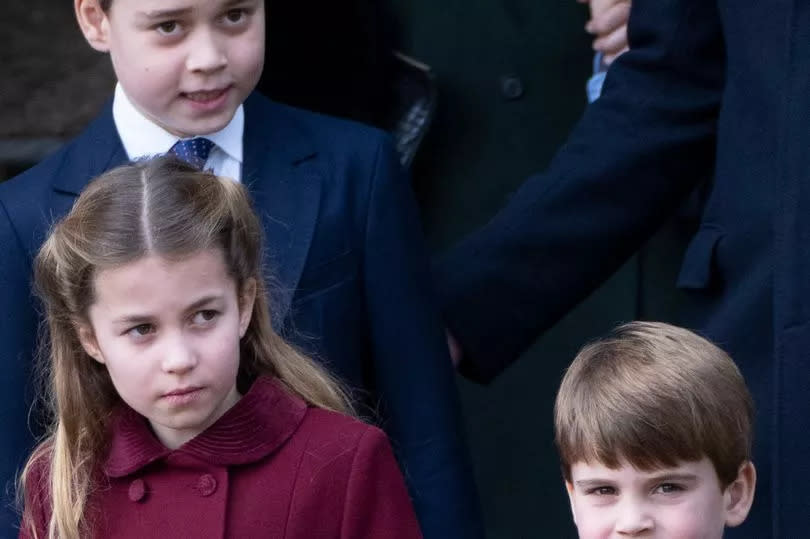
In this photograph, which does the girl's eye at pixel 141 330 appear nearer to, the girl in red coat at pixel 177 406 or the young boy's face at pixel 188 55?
the girl in red coat at pixel 177 406

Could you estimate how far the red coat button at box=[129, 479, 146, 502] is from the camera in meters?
2.97

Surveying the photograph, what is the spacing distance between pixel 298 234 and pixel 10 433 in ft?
1.84

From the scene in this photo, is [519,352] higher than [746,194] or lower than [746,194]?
lower

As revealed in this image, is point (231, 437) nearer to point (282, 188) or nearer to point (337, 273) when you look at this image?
point (337, 273)

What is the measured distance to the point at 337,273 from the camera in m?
3.22

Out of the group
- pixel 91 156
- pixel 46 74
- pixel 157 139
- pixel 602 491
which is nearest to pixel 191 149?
pixel 157 139

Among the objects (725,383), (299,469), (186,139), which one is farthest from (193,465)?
(725,383)

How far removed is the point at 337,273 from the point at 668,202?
32.8 inches

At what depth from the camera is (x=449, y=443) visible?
11.0 feet

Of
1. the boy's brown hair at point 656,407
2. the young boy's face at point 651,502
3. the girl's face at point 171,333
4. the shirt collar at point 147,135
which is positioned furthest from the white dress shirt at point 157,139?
the young boy's face at point 651,502

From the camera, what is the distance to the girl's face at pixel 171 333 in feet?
9.36

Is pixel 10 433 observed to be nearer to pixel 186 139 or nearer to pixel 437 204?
pixel 186 139

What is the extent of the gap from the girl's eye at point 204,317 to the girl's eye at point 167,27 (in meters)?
0.49

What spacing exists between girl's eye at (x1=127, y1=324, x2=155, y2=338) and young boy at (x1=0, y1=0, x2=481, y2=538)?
0.33 metres
